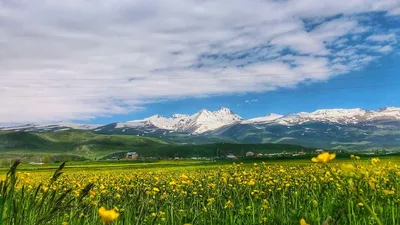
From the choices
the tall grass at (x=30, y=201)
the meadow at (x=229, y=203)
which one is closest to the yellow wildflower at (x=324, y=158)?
the meadow at (x=229, y=203)

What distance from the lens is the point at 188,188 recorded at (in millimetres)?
12992

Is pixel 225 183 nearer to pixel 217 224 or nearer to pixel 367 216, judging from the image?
pixel 217 224

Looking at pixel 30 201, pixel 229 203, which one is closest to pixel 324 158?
pixel 30 201

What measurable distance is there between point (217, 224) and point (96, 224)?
7.04 feet

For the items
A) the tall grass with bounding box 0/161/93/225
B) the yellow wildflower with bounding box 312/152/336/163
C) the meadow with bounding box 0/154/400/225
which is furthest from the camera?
the meadow with bounding box 0/154/400/225

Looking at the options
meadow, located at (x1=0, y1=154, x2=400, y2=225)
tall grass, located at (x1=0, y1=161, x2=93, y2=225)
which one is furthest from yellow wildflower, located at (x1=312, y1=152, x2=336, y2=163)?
tall grass, located at (x1=0, y1=161, x2=93, y2=225)

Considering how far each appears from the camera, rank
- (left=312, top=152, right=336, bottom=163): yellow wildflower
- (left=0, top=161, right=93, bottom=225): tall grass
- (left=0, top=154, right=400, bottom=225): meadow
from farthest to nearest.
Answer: (left=0, top=154, right=400, bottom=225): meadow, (left=0, top=161, right=93, bottom=225): tall grass, (left=312, top=152, right=336, bottom=163): yellow wildflower

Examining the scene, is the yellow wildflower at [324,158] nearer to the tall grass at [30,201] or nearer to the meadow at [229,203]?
the meadow at [229,203]

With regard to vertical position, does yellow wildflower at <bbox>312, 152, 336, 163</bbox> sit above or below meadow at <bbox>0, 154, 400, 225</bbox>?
above

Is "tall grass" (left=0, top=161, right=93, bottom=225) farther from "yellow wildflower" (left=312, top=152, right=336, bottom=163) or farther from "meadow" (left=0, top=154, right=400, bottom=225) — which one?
"yellow wildflower" (left=312, top=152, right=336, bottom=163)

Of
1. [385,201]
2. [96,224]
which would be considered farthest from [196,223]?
[385,201]

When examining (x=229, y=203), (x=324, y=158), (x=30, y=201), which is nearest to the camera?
(x=324, y=158)

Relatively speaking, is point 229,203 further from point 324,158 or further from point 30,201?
point 324,158

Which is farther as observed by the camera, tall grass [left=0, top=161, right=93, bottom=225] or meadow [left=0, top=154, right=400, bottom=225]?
meadow [left=0, top=154, right=400, bottom=225]
